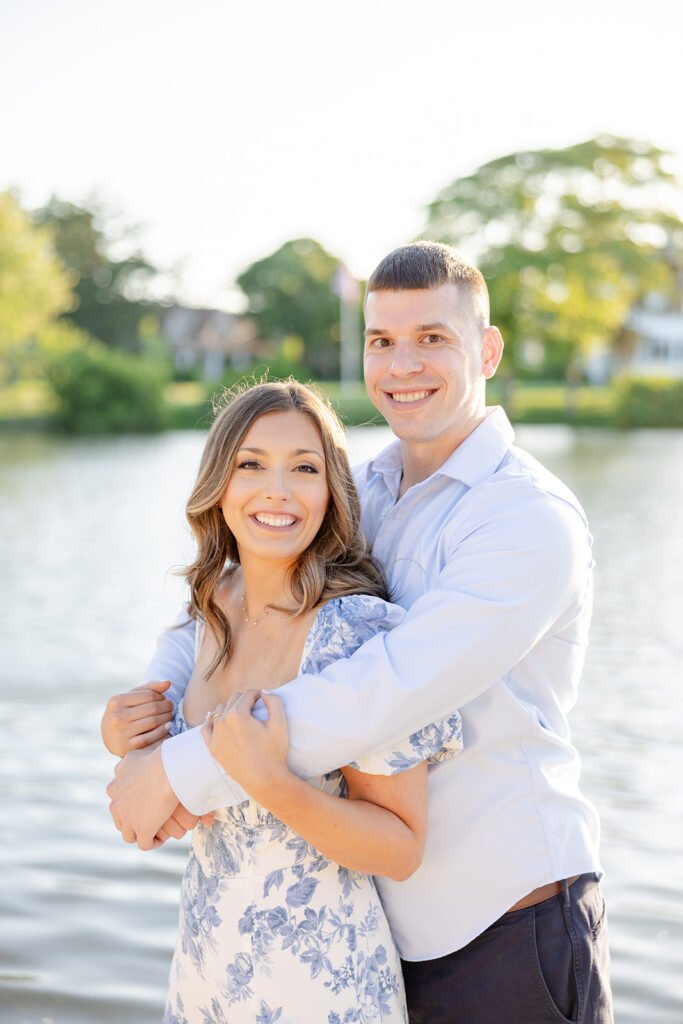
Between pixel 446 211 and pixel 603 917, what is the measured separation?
3791cm

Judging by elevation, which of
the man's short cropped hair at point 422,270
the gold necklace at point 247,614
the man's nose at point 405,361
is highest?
the man's short cropped hair at point 422,270

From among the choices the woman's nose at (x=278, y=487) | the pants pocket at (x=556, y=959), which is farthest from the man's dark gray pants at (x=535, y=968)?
the woman's nose at (x=278, y=487)

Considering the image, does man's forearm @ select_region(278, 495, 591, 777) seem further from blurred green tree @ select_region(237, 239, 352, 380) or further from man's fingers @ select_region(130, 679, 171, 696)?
blurred green tree @ select_region(237, 239, 352, 380)

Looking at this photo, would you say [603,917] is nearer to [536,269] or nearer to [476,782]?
[476,782]

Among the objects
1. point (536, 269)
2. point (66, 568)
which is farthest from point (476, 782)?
point (536, 269)

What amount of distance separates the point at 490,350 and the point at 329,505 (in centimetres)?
73

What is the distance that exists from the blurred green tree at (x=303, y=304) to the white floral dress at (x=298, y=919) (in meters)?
56.2

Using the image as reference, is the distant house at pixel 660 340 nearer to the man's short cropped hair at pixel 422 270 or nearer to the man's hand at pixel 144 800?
the man's short cropped hair at pixel 422 270

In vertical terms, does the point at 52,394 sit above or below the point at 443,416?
below

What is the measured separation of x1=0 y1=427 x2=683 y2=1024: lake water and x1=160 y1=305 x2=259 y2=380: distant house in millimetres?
55545

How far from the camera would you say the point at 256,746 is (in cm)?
201

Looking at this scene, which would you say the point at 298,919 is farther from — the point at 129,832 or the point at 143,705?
the point at 143,705

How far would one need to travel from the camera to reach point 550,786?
2262 mm

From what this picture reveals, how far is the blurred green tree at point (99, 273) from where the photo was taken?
60844 mm
